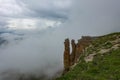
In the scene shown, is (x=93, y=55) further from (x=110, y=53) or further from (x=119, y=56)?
(x=119, y=56)

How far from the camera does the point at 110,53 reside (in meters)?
64.9

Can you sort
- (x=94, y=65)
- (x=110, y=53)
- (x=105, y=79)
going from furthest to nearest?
(x=110, y=53) → (x=94, y=65) → (x=105, y=79)

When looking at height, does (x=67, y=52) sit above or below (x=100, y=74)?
above

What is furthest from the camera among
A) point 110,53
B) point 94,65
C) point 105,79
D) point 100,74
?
point 110,53

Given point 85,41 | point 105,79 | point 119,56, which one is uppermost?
point 85,41

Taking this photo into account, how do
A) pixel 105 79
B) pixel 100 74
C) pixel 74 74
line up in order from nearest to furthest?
pixel 105 79, pixel 100 74, pixel 74 74

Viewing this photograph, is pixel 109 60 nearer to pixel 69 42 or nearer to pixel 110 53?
pixel 110 53

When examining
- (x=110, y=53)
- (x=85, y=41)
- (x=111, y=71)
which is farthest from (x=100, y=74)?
(x=85, y=41)

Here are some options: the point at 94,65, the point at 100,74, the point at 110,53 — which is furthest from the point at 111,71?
the point at 110,53

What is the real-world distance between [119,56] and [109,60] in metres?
3.47

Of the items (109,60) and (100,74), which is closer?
(100,74)

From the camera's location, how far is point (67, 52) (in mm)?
158375

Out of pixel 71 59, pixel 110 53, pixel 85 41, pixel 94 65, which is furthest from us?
pixel 71 59

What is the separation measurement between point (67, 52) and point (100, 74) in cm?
10910
